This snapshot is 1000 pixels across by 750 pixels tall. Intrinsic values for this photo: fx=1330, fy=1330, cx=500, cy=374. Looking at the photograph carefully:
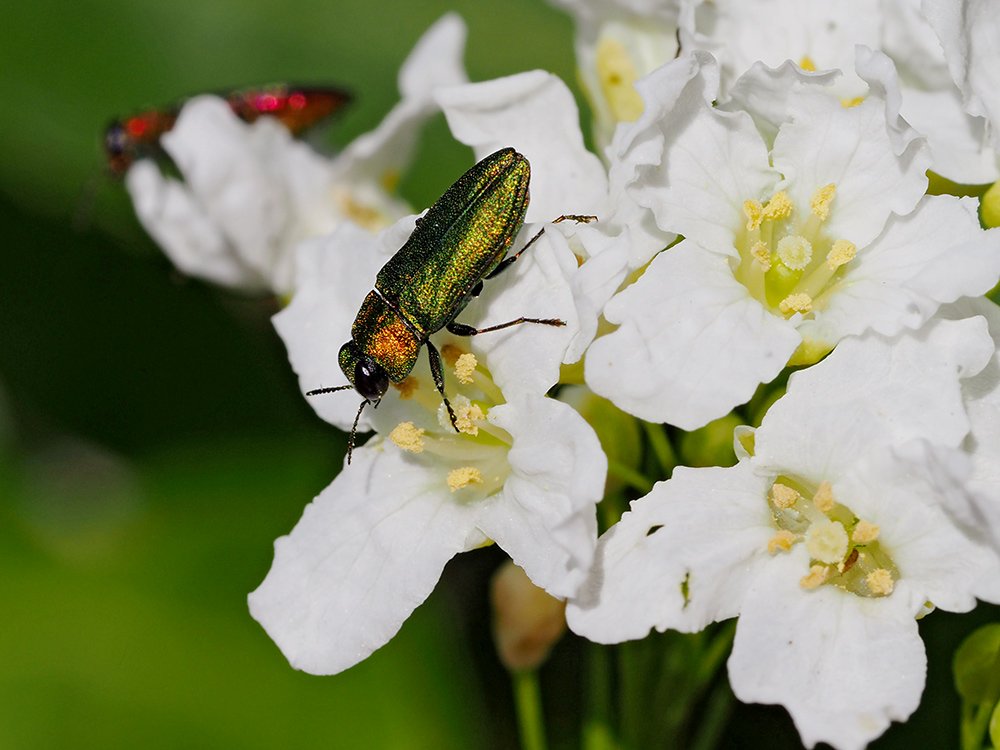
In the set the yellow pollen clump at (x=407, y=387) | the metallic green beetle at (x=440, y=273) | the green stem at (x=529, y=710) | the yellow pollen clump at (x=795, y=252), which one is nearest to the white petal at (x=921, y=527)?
the yellow pollen clump at (x=795, y=252)

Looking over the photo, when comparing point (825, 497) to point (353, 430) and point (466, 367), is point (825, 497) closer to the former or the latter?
point (466, 367)

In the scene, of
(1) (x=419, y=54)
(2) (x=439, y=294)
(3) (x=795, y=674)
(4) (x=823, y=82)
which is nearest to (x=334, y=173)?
(1) (x=419, y=54)

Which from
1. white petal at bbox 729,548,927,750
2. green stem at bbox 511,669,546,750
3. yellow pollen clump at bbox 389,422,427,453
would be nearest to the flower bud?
green stem at bbox 511,669,546,750

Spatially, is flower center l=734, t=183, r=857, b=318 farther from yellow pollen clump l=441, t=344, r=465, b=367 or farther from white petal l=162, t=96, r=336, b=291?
white petal l=162, t=96, r=336, b=291

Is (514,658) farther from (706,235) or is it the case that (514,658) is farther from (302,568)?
(706,235)

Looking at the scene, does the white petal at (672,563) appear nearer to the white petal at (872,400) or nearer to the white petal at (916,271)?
the white petal at (872,400)

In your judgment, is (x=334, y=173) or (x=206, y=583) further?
(x=206, y=583)
